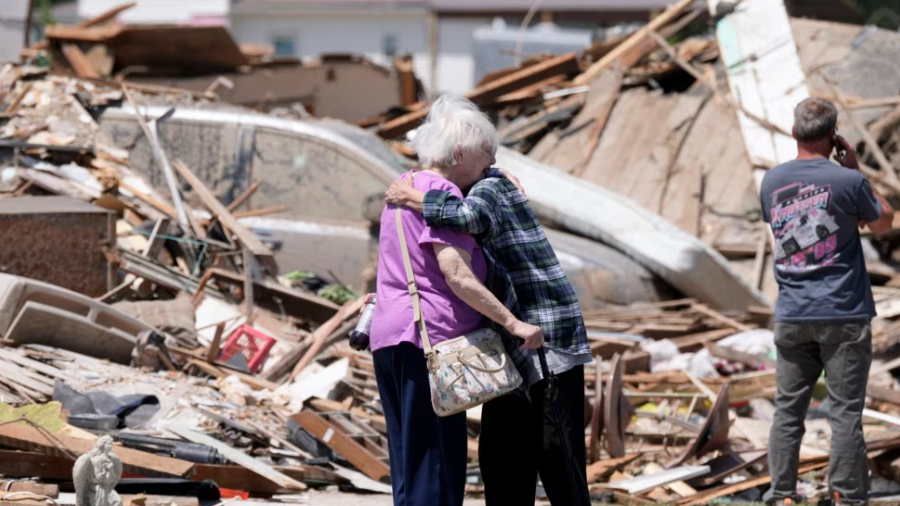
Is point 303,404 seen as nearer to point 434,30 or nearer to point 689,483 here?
point 689,483

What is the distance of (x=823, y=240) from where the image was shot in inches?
230

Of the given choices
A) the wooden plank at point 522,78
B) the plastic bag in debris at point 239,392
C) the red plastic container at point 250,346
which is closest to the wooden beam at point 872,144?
the wooden plank at point 522,78

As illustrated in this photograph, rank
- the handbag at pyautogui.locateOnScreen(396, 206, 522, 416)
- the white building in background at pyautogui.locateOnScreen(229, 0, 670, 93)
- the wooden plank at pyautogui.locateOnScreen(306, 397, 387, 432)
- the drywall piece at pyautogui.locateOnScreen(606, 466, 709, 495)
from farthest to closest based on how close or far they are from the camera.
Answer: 1. the white building in background at pyautogui.locateOnScreen(229, 0, 670, 93)
2. the wooden plank at pyautogui.locateOnScreen(306, 397, 387, 432)
3. the drywall piece at pyautogui.locateOnScreen(606, 466, 709, 495)
4. the handbag at pyautogui.locateOnScreen(396, 206, 522, 416)

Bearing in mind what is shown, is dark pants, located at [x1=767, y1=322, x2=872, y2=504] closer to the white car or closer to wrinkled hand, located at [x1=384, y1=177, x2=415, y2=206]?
the white car

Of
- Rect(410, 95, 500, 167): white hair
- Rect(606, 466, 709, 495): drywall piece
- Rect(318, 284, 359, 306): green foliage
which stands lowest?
Rect(606, 466, 709, 495): drywall piece

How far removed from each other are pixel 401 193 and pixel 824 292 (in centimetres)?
243

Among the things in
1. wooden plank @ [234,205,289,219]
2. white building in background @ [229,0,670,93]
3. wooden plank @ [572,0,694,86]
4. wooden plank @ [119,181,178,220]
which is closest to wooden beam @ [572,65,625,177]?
wooden plank @ [572,0,694,86]

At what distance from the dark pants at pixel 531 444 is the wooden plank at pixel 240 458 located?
1.70 metres

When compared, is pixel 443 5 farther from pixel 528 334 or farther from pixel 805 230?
pixel 528 334

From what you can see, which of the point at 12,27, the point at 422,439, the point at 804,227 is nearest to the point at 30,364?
the point at 422,439

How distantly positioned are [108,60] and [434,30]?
26.0m

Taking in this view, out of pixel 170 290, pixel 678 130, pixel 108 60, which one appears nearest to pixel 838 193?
pixel 170 290

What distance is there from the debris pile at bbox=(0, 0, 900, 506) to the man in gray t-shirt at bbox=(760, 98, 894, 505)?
0.70m

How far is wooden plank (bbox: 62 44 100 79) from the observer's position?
1664 centimetres
